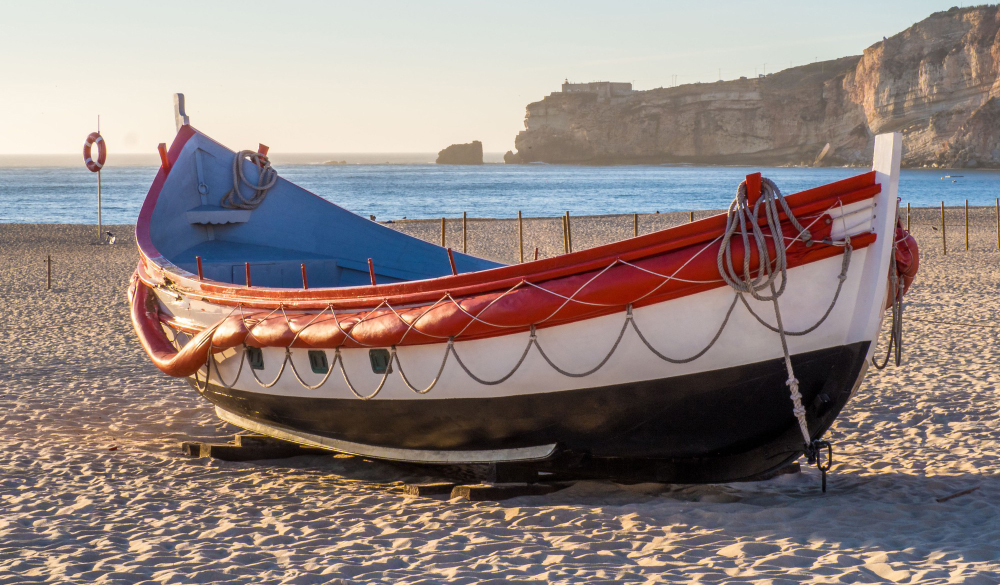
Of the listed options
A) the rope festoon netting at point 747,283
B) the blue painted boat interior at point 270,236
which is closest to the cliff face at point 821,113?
the blue painted boat interior at point 270,236

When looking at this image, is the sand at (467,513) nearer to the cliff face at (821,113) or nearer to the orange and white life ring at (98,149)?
the orange and white life ring at (98,149)

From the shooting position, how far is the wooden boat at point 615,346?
370 centimetres

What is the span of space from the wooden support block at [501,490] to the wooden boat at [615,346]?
16 cm

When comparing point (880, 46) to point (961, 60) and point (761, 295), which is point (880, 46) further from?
point (761, 295)

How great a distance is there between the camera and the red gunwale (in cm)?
368

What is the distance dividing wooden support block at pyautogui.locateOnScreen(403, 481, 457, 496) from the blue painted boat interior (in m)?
2.71

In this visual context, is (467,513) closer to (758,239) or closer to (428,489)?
(428,489)

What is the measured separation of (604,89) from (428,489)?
444ft

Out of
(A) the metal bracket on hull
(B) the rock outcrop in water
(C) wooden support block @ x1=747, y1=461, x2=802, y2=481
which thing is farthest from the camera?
(B) the rock outcrop in water

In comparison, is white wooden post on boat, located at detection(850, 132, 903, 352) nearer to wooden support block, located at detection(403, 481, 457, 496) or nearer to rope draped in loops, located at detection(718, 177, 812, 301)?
rope draped in loops, located at detection(718, 177, 812, 301)

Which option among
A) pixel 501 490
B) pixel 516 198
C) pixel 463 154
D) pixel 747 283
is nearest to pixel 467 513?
pixel 501 490

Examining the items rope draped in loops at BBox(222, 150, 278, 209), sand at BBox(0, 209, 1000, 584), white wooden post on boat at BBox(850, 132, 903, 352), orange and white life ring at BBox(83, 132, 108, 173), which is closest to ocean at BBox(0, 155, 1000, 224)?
orange and white life ring at BBox(83, 132, 108, 173)

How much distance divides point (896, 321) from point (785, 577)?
1666mm

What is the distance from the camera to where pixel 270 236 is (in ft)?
25.5
